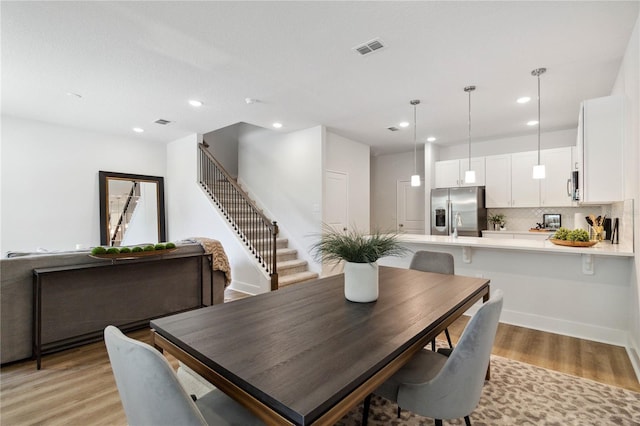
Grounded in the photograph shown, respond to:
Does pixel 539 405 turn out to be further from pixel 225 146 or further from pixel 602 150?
pixel 225 146

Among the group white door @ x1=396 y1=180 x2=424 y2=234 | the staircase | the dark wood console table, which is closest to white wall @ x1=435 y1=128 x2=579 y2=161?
white door @ x1=396 y1=180 x2=424 y2=234

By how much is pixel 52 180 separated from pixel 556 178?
337 inches

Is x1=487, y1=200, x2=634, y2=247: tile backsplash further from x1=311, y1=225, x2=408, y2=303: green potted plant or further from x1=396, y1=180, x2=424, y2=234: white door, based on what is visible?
x1=311, y1=225, x2=408, y2=303: green potted plant

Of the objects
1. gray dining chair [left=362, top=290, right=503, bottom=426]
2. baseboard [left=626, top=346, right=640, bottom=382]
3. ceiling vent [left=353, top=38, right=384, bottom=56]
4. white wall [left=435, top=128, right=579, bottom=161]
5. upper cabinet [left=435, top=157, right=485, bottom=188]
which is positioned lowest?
baseboard [left=626, top=346, right=640, bottom=382]

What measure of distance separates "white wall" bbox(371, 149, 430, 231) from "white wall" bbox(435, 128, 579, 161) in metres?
0.69

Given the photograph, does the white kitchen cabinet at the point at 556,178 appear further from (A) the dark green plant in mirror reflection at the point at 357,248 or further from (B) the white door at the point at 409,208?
(A) the dark green plant in mirror reflection at the point at 357,248

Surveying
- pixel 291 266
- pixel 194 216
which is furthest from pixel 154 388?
pixel 194 216

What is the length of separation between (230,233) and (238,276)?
2.48 ft

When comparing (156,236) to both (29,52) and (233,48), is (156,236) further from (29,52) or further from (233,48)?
(233,48)

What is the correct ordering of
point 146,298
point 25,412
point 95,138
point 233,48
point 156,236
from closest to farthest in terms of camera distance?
point 25,412 → point 233,48 → point 146,298 → point 95,138 → point 156,236

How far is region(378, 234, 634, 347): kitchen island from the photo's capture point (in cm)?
289

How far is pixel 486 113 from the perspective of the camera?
15.1 ft

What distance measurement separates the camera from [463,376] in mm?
1266

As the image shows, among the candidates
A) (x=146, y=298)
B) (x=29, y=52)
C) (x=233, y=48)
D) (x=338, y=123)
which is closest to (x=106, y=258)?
(x=146, y=298)
